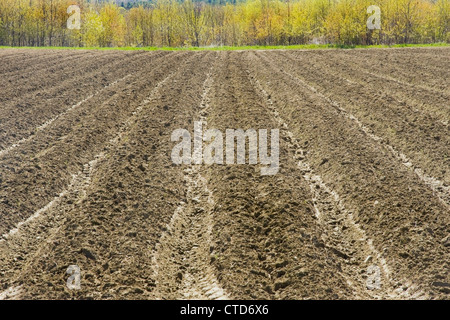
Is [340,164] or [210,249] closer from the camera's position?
[210,249]

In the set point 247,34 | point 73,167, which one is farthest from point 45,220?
point 247,34

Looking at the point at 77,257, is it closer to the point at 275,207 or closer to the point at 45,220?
the point at 45,220

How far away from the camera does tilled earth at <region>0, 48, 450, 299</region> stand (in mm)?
5199

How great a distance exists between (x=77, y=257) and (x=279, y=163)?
4.53 m

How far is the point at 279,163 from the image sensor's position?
28.4 ft

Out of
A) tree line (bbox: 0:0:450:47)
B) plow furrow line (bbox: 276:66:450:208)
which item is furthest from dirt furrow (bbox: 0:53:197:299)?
tree line (bbox: 0:0:450:47)

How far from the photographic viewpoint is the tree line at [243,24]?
51.6 metres
